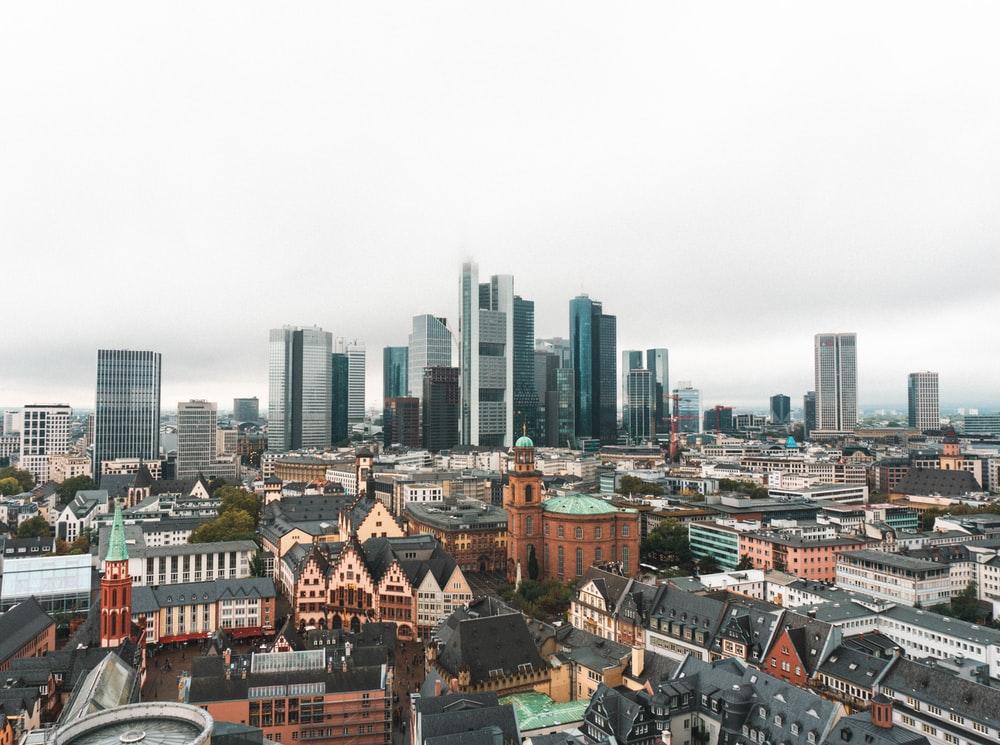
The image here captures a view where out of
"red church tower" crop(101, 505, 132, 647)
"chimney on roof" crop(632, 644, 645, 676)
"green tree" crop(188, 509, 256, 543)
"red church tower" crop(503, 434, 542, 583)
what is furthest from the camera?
"green tree" crop(188, 509, 256, 543)

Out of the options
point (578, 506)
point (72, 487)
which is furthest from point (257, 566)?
point (72, 487)

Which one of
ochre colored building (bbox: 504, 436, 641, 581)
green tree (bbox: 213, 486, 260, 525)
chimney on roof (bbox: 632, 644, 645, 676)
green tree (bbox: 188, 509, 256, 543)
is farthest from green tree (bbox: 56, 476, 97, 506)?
chimney on roof (bbox: 632, 644, 645, 676)

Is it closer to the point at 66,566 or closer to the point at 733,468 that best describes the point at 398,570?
the point at 66,566

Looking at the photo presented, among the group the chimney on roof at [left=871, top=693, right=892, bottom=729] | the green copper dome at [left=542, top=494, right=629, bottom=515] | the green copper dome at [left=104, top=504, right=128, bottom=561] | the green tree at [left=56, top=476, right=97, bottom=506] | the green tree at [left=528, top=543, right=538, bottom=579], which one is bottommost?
the green tree at [left=528, top=543, right=538, bottom=579]

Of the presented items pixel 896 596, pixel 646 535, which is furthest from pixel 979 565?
pixel 646 535

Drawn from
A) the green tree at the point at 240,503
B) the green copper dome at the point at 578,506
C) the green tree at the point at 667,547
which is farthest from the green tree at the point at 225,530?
the green tree at the point at 667,547

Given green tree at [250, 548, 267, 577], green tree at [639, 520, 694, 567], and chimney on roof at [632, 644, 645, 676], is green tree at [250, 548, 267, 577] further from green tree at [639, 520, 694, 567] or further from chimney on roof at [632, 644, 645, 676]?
chimney on roof at [632, 644, 645, 676]
